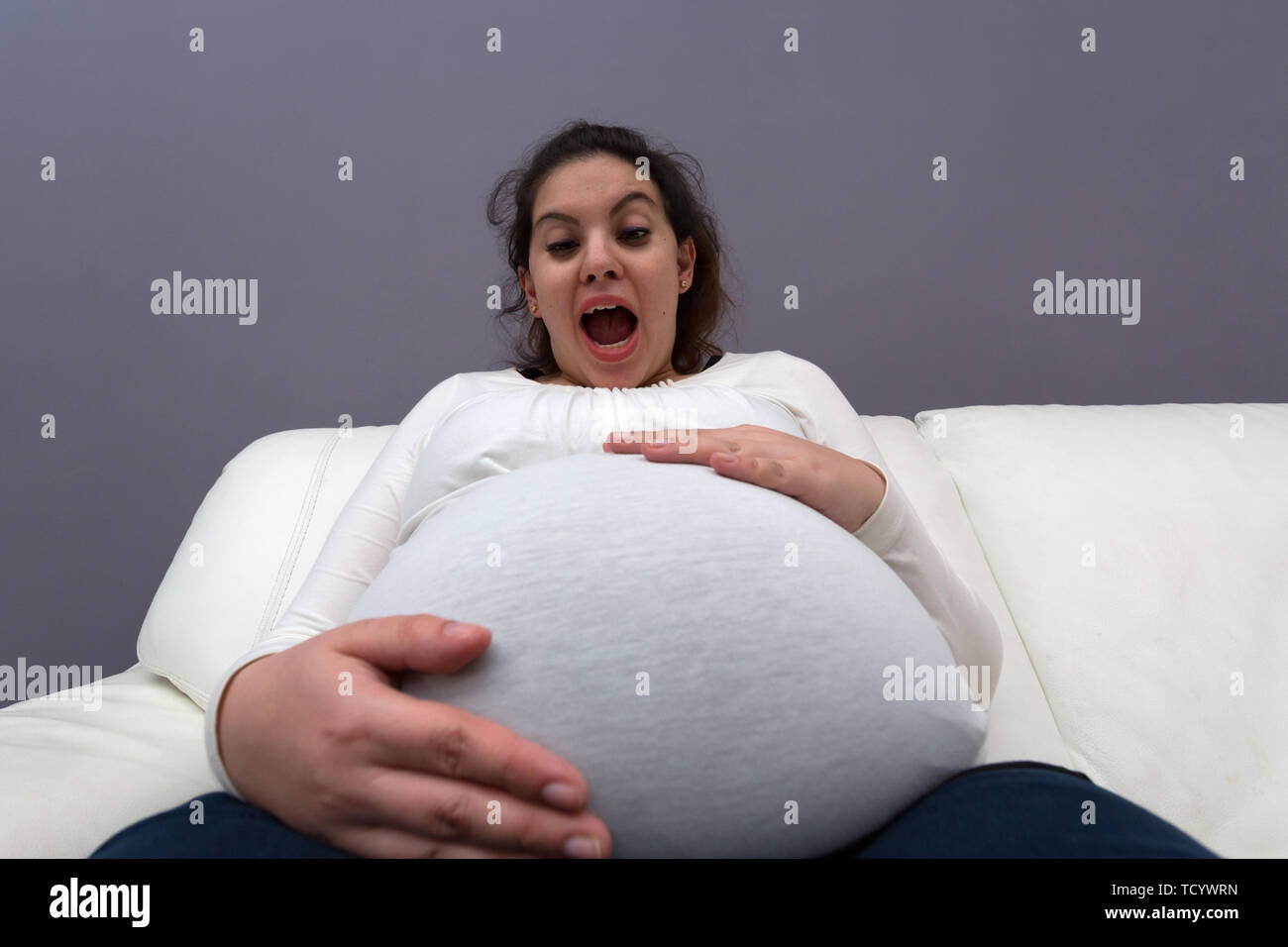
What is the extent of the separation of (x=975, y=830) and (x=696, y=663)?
0.59 ft

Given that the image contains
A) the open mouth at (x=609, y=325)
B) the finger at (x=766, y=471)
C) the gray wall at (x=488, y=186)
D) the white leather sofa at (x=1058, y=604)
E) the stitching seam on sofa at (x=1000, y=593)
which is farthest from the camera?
the gray wall at (x=488, y=186)

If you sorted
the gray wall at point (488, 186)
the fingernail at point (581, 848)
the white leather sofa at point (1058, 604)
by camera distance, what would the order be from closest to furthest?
the fingernail at point (581, 848)
the white leather sofa at point (1058, 604)
the gray wall at point (488, 186)

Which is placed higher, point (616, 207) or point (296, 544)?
point (616, 207)

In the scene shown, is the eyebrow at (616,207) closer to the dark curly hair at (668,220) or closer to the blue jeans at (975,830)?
the dark curly hair at (668,220)

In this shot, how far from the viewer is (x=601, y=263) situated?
0.97 m

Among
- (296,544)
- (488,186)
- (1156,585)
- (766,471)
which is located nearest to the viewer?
(766,471)

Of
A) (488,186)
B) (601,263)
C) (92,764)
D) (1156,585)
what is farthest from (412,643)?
(488,186)

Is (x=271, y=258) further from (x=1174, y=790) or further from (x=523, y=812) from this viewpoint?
(x=1174, y=790)

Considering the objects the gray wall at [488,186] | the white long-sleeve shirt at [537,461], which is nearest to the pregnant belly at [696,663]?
the white long-sleeve shirt at [537,461]

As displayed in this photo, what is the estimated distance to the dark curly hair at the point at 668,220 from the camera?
107cm

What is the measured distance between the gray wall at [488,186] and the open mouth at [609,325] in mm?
510

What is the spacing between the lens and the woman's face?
984 mm

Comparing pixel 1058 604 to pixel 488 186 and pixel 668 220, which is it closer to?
pixel 668 220
